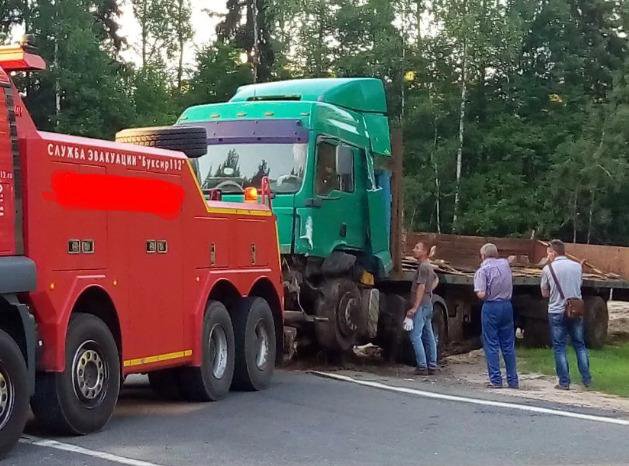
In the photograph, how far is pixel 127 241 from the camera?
357 inches

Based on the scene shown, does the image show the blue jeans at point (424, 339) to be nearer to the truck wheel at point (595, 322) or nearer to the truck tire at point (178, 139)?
the truck tire at point (178, 139)

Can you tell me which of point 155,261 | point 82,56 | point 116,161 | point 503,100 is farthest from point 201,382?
point 503,100

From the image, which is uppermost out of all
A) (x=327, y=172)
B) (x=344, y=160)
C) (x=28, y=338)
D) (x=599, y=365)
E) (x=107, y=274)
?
(x=344, y=160)

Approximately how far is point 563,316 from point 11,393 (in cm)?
761

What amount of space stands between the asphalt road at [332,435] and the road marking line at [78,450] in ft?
0.11

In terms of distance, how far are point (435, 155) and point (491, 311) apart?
2966 cm

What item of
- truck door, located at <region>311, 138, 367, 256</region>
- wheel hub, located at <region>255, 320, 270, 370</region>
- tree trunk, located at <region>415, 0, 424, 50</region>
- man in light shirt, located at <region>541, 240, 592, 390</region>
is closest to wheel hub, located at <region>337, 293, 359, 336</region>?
truck door, located at <region>311, 138, 367, 256</region>

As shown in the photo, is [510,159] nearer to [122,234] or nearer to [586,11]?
[586,11]

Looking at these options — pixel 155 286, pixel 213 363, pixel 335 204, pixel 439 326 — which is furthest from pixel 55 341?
pixel 439 326

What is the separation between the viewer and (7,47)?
8461 millimetres

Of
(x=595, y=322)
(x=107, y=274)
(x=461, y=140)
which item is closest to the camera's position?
(x=107, y=274)

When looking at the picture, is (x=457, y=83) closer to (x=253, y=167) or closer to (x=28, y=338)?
(x=253, y=167)

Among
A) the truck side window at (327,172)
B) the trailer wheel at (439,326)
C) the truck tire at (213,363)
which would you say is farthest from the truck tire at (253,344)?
the trailer wheel at (439,326)

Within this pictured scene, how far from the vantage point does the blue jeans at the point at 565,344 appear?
13055mm
